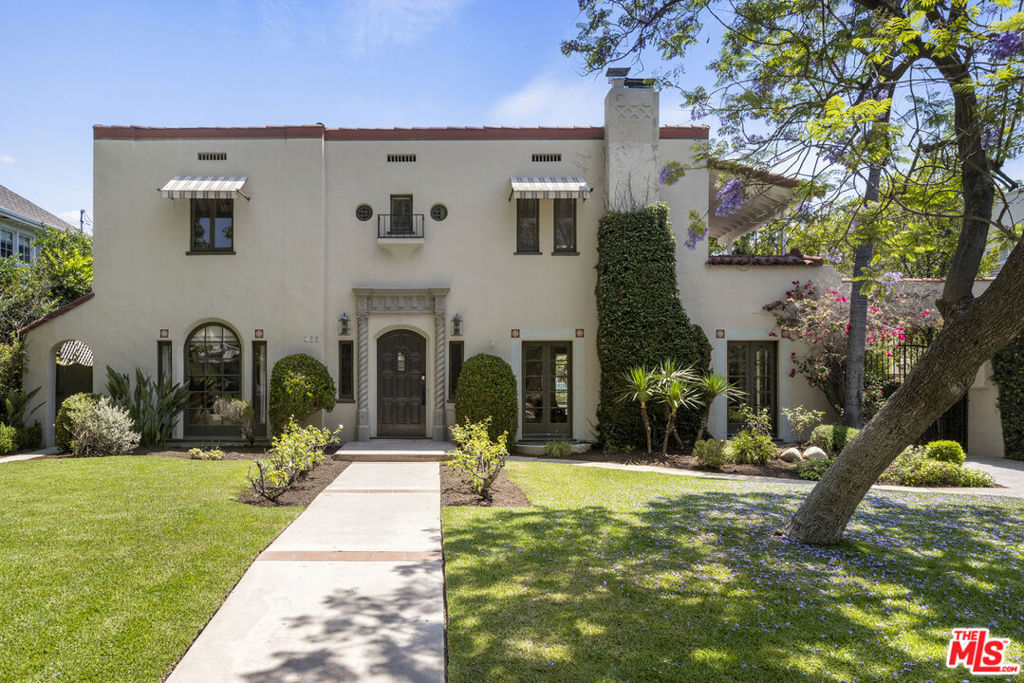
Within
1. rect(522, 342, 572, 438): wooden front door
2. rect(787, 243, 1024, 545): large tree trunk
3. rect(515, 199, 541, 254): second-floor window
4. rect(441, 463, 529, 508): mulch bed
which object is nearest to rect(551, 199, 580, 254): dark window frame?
rect(515, 199, 541, 254): second-floor window

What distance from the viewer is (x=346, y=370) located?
12.6m

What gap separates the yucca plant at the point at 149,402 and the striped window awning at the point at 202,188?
3881mm

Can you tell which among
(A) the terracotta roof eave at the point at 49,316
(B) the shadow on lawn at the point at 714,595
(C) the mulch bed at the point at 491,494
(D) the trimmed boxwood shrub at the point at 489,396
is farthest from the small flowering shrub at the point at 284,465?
(A) the terracotta roof eave at the point at 49,316

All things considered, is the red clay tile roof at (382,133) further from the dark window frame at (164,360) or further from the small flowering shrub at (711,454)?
the small flowering shrub at (711,454)

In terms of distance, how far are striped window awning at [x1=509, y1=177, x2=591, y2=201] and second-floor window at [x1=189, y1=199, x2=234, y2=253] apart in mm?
6524

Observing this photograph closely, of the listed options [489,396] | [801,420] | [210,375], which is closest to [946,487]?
[801,420]

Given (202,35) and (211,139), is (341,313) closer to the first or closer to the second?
(211,139)

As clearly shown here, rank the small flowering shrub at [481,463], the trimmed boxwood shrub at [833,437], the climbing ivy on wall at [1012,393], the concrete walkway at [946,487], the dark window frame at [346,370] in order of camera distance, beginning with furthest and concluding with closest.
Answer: the dark window frame at [346,370], the climbing ivy on wall at [1012,393], the trimmed boxwood shrub at [833,437], the concrete walkway at [946,487], the small flowering shrub at [481,463]

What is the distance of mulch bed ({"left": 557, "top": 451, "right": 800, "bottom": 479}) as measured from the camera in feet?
33.1

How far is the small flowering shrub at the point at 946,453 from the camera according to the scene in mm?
9805

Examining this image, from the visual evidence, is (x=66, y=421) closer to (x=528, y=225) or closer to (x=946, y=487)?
(x=528, y=225)

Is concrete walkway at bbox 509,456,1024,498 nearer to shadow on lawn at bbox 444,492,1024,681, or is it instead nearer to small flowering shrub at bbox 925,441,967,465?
small flowering shrub at bbox 925,441,967,465

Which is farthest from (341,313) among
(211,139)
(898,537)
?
(898,537)

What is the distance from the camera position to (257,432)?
1260cm
